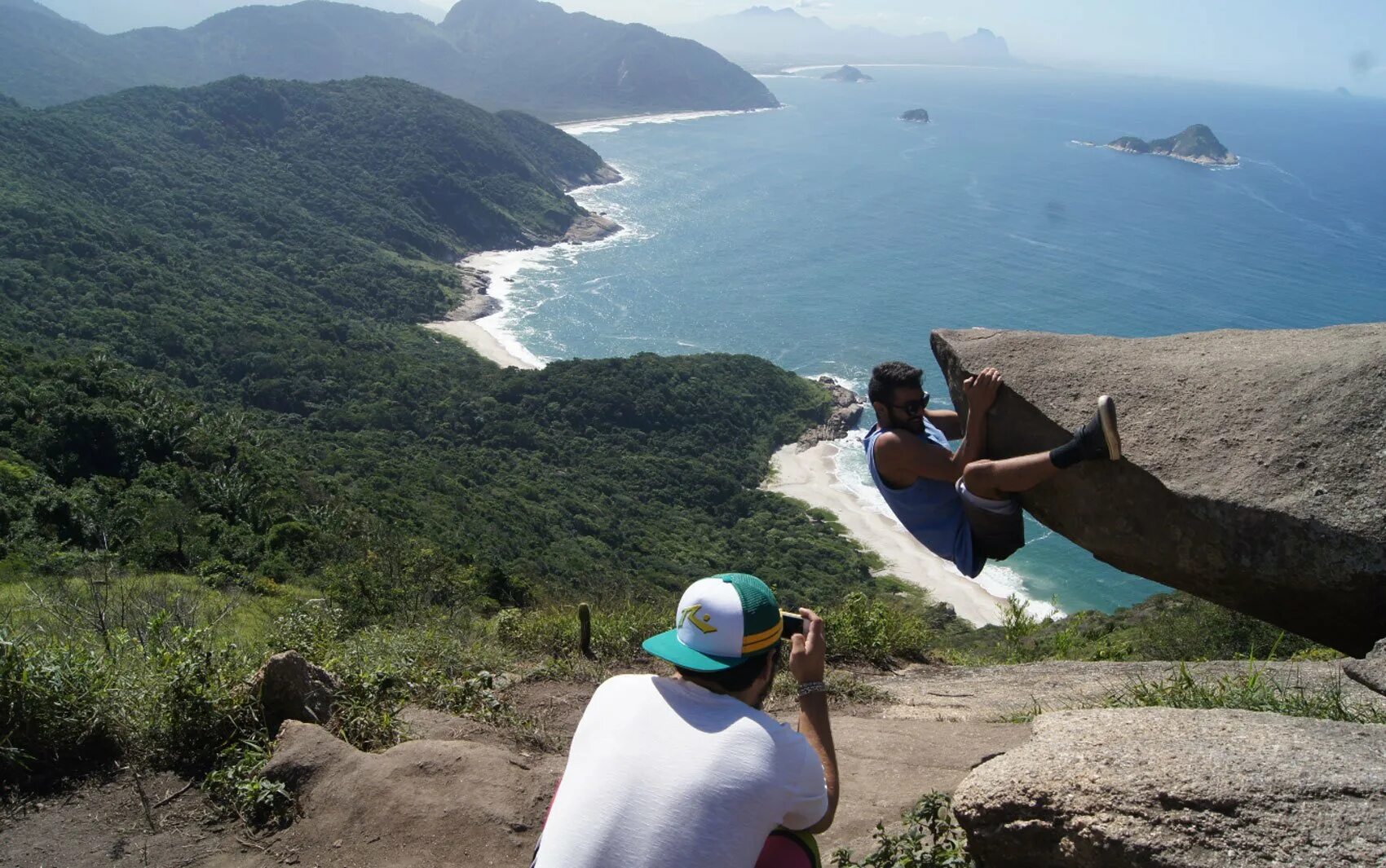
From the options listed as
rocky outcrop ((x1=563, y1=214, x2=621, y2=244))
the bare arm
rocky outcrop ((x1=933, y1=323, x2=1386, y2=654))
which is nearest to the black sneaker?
rocky outcrop ((x1=933, y1=323, x2=1386, y2=654))

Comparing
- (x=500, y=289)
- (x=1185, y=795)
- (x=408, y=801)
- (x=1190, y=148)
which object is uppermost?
(x=1190, y=148)

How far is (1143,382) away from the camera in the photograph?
17.6 feet

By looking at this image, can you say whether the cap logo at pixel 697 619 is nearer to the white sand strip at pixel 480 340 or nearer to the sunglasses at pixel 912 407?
the sunglasses at pixel 912 407

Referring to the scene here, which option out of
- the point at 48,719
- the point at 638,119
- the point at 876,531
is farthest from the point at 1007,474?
the point at 638,119

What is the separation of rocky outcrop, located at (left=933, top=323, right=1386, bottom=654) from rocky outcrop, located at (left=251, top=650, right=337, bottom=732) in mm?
4147

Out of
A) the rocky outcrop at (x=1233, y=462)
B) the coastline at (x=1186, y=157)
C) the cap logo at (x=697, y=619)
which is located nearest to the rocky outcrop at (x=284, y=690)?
the cap logo at (x=697, y=619)

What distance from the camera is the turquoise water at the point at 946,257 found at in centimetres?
7194

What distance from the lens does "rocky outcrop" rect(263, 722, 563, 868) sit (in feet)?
14.2

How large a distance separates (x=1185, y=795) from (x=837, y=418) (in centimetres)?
5604

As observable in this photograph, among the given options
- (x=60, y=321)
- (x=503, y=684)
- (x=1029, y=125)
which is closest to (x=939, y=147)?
(x=1029, y=125)

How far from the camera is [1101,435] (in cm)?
493

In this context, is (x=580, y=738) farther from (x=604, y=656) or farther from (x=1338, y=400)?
(x=604, y=656)

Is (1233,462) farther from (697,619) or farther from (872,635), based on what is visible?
(872,635)

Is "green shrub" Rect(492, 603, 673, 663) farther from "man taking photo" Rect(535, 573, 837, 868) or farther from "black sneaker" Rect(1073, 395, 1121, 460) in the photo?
"man taking photo" Rect(535, 573, 837, 868)
